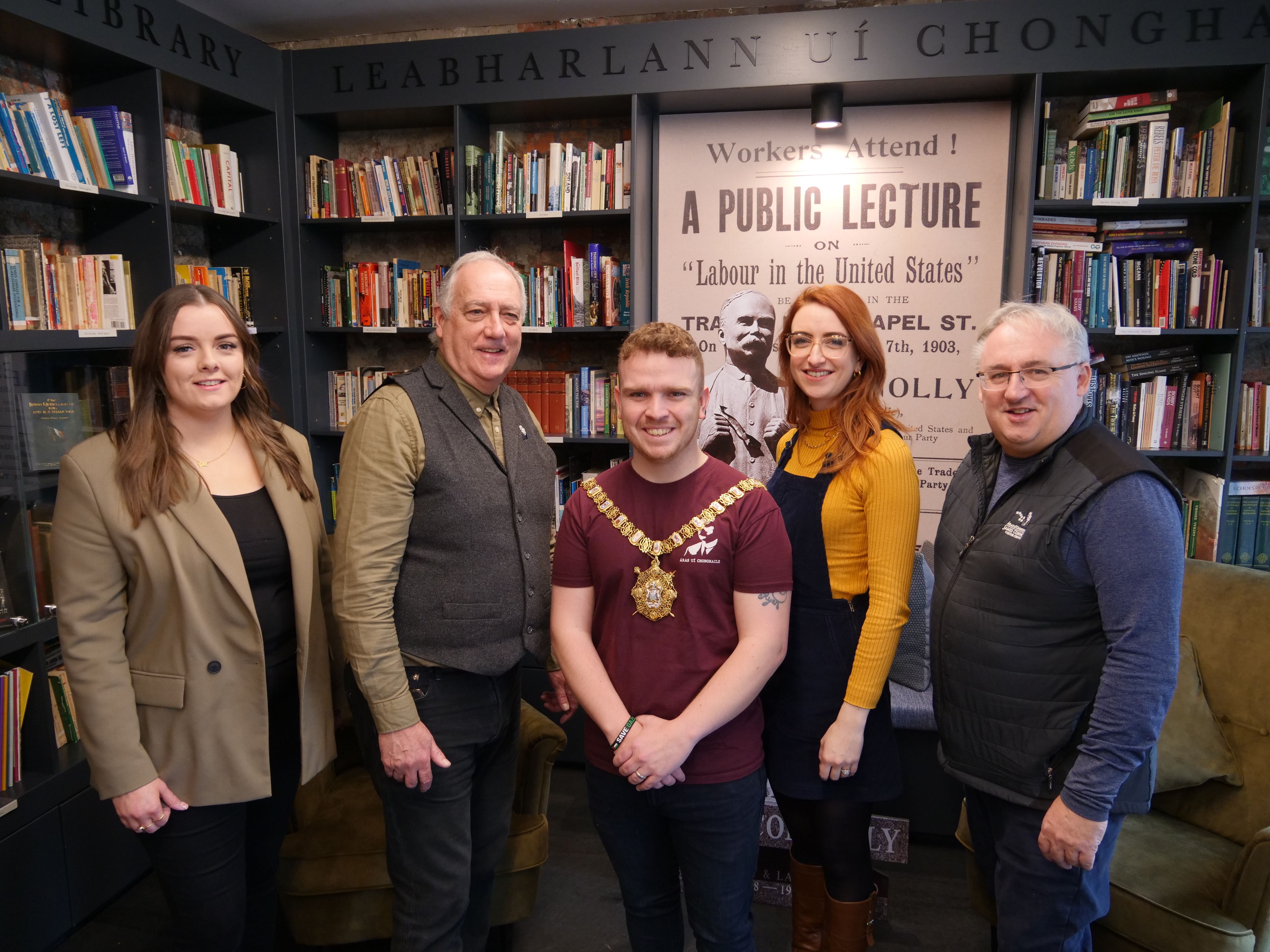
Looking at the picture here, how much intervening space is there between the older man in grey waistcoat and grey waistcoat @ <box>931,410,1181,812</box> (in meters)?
0.84

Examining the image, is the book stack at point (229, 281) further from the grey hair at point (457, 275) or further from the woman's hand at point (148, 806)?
the woman's hand at point (148, 806)

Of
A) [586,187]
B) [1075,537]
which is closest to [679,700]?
[1075,537]

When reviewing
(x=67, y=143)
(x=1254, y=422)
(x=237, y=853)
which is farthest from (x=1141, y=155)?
(x=67, y=143)

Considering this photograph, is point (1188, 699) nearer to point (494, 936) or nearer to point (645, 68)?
point (494, 936)

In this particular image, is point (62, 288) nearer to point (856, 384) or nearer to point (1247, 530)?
point (856, 384)

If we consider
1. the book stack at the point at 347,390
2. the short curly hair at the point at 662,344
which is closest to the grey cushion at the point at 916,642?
the short curly hair at the point at 662,344

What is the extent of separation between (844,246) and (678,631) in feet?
7.62

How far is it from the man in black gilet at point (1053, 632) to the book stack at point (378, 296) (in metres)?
2.62

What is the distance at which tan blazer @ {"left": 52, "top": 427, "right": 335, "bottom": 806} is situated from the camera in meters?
1.47

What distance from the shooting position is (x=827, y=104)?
3.03 meters

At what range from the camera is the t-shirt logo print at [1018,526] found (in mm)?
1433

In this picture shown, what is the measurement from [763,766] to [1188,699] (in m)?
1.34

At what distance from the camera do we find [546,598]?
1737 mm

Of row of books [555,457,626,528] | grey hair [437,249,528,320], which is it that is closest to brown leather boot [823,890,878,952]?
grey hair [437,249,528,320]
